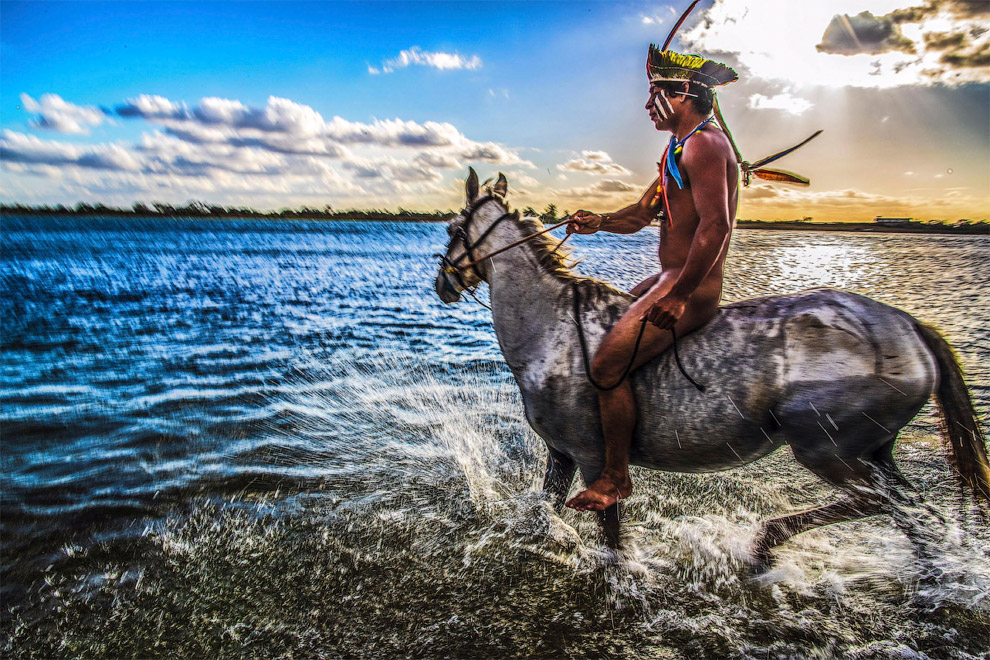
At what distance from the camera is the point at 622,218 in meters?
3.79

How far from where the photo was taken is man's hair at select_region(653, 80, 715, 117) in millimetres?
3094

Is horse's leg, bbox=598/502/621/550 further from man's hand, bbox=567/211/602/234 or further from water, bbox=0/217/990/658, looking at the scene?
man's hand, bbox=567/211/602/234

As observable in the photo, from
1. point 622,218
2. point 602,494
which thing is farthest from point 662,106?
point 602,494

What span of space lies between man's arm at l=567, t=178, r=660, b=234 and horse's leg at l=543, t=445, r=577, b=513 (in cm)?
159

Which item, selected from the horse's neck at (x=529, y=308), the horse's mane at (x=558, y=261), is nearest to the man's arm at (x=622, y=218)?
the horse's mane at (x=558, y=261)

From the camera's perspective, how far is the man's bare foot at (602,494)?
3.33 meters

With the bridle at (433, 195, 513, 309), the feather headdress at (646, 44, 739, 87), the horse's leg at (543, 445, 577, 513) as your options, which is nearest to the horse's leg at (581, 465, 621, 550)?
the horse's leg at (543, 445, 577, 513)

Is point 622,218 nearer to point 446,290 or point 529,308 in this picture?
point 529,308

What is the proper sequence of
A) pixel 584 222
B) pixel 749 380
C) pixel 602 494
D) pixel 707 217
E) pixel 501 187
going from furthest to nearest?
pixel 501 187 → pixel 584 222 → pixel 602 494 → pixel 749 380 → pixel 707 217

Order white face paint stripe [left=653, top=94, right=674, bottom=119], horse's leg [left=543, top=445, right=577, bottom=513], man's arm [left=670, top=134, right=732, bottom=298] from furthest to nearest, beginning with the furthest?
horse's leg [left=543, top=445, right=577, bottom=513]
white face paint stripe [left=653, top=94, right=674, bottom=119]
man's arm [left=670, top=134, right=732, bottom=298]

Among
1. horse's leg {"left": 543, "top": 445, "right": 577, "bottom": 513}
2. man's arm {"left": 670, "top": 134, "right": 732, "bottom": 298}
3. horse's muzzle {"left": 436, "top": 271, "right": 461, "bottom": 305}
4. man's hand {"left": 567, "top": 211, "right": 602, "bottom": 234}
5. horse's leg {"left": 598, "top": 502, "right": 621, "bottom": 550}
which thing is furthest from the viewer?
horse's muzzle {"left": 436, "top": 271, "right": 461, "bottom": 305}

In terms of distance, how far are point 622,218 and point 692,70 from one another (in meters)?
1.03

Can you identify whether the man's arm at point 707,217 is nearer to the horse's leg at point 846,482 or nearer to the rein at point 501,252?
the rein at point 501,252

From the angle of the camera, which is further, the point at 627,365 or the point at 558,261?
the point at 558,261
